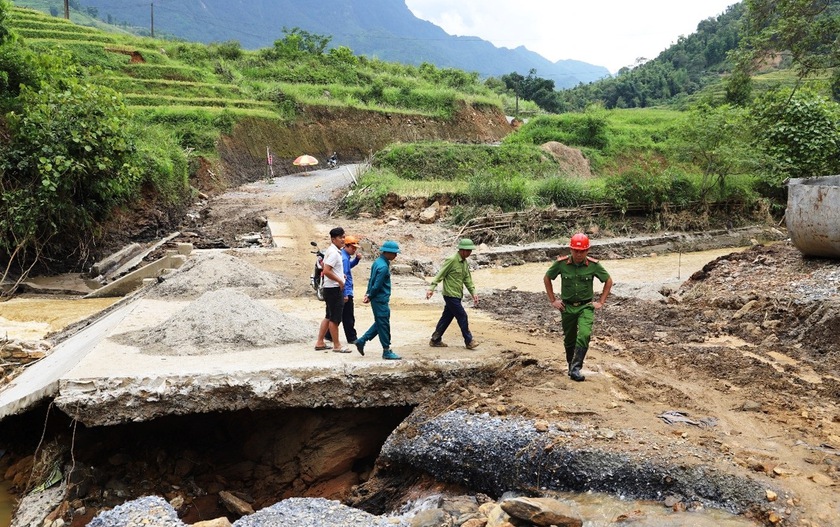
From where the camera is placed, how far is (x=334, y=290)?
22.4ft

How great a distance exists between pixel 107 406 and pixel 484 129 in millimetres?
40106

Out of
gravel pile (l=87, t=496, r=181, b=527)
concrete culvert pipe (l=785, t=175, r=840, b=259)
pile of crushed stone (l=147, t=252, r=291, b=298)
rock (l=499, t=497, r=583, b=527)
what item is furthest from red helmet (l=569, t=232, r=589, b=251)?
pile of crushed stone (l=147, t=252, r=291, b=298)

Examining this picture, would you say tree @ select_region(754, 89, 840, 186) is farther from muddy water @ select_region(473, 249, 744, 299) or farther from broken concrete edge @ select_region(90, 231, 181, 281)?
broken concrete edge @ select_region(90, 231, 181, 281)

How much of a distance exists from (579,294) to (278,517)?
11.3ft

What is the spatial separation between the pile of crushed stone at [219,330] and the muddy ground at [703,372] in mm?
2027

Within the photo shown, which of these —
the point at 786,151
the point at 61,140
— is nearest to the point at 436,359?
the point at 61,140

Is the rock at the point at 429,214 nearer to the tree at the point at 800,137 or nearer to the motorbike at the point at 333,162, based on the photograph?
the tree at the point at 800,137

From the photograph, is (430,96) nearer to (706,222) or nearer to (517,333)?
(706,222)

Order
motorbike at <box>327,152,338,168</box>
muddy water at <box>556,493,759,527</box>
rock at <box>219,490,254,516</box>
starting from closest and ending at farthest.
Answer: muddy water at <box>556,493,759,527</box> < rock at <box>219,490,254,516</box> < motorbike at <box>327,152,338,168</box>

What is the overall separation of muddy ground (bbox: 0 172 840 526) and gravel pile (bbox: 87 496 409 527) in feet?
3.05

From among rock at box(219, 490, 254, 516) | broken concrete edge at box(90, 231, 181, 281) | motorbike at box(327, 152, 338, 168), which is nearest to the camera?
rock at box(219, 490, 254, 516)

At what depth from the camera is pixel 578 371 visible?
6.55m

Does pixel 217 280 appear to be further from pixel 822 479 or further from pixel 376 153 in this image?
pixel 376 153

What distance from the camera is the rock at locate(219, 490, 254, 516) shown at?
19.5 feet
